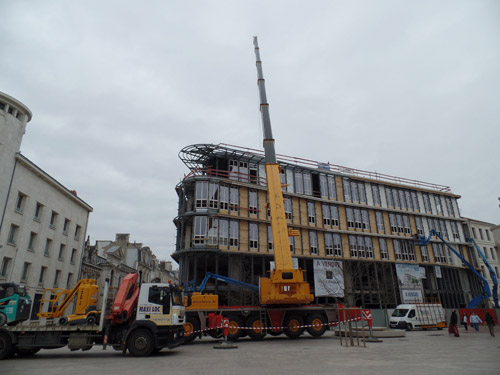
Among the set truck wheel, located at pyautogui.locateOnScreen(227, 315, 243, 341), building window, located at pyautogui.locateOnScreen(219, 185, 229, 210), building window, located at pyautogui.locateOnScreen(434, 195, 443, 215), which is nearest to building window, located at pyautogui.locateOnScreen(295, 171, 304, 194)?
building window, located at pyautogui.locateOnScreen(219, 185, 229, 210)

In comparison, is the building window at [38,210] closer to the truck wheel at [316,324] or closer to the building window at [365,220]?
the truck wheel at [316,324]

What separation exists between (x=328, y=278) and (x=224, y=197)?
15.1 m

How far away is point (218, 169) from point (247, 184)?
12.8 feet

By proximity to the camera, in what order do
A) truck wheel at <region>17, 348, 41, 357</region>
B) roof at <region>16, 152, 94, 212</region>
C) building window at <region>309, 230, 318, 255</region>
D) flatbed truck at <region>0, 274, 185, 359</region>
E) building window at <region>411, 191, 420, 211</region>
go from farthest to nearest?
building window at <region>411, 191, 420, 211</region>, building window at <region>309, 230, 318, 255</region>, roof at <region>16, 152, 94, 212</region>, truck wheel at <region>17, 348, 41, 357</region>, flatbed truck at <region>0, 274, 185, 359</region>

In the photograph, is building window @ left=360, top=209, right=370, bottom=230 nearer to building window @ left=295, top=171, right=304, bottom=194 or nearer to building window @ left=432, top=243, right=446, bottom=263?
building window @ left=295, top=171, right=304, bottom=194

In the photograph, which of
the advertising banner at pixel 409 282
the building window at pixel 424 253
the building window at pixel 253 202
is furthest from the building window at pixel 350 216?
the building window at pixel 253 202

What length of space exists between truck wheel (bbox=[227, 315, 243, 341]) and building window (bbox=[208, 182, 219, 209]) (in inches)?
634

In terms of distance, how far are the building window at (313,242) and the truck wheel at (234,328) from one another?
20620mm

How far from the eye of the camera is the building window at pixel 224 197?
114 feet

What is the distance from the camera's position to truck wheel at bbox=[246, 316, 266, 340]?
19469mm

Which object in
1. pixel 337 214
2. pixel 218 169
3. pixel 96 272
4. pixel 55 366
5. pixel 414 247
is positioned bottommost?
pixel 55 366

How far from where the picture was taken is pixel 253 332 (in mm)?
19516

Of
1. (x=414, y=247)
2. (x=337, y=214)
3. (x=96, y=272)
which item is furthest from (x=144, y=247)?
(x=414, y=247)

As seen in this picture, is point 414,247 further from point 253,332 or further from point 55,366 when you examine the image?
point 55,366
